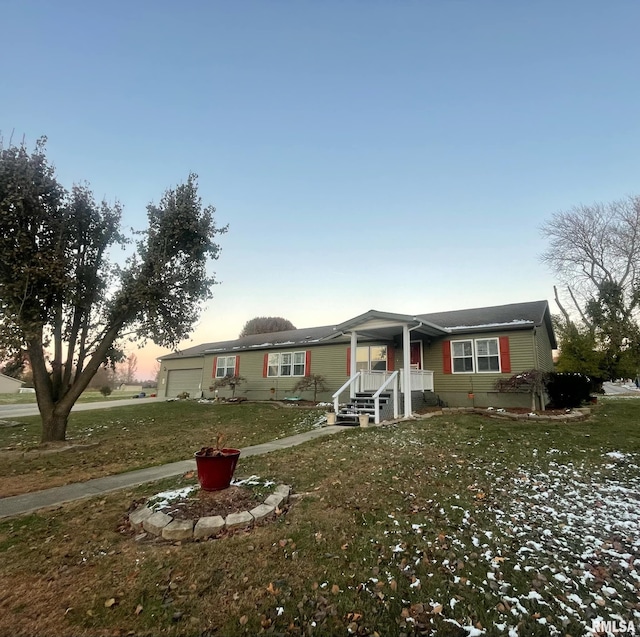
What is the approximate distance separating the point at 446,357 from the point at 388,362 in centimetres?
255

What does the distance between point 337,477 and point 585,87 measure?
14.1 meters

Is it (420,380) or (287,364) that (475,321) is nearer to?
(420,380)

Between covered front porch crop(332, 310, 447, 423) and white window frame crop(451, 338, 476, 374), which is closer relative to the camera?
covered front porch crop(332, 310, 447, 423)

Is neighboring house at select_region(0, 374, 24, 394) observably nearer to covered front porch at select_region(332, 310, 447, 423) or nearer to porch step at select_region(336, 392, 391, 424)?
covered front porch at select_region(332, 310, 447, 423)

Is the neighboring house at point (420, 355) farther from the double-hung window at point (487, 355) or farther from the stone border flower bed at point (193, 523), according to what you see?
the stone border flower bed at point (193, 523)

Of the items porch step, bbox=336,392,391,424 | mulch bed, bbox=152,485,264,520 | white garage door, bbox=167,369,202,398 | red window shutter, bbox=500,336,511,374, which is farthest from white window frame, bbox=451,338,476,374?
white garage door, bbox=167,369,202,398

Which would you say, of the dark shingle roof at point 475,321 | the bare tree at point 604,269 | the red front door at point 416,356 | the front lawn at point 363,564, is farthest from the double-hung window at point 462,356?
the bare tree at point 604,269

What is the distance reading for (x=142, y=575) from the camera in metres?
3.00

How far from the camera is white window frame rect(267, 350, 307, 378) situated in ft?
63.0

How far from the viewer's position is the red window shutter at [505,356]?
A: 13.1 meters

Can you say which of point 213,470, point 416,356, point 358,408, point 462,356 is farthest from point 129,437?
point 462,356

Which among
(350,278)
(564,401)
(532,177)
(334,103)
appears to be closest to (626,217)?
(532,177)

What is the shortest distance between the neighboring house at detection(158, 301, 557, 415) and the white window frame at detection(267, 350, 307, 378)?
0.06 meters

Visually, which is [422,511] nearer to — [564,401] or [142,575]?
[142,575]
